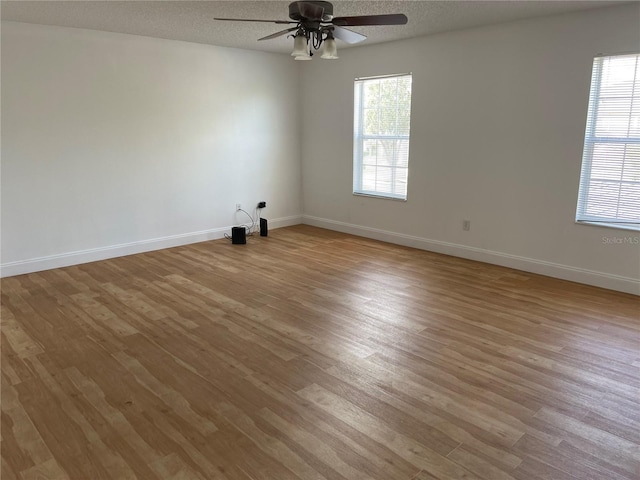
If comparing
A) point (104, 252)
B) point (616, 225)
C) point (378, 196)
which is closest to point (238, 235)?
point (104, 252)

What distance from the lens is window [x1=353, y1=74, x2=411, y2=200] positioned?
18.1 feet

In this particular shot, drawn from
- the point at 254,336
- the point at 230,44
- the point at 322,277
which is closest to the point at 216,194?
the point at 230,44

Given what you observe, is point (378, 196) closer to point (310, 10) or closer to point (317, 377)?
point (310, 10)

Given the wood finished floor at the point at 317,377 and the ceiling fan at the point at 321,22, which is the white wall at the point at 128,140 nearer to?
the wood finished floor at the point at 317,377

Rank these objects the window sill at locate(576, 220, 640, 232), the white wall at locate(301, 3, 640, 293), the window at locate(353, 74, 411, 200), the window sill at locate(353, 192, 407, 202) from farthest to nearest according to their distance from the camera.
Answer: the window sill at locate(353, 192, 407, 202)
the window at locate(353, 74, 411, 200)
the white wall at locate(301, 3, 640, 293)
the window sill at locate(576, 220, 640, 232)

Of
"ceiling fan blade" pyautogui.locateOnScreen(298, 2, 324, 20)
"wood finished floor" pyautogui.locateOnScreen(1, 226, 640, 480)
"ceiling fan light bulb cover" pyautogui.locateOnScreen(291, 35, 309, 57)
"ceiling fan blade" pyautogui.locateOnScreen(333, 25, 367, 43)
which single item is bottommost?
"wood finished floor" pyautogui.locateOnScreen(1, 226, 640, 480)

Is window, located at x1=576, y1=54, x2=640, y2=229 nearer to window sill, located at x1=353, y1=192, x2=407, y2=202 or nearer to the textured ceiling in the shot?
the textured ceiling

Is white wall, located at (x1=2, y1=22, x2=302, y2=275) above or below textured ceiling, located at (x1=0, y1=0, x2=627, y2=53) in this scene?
below

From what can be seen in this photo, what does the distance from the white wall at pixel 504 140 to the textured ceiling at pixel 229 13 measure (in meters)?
0.26

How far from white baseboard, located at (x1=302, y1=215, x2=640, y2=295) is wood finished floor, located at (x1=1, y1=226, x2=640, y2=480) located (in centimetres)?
13

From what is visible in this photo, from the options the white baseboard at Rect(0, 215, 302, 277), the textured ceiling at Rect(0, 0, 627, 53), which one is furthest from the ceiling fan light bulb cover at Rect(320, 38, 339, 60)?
the white baseboard at Rect(0, 215, 302, 277)

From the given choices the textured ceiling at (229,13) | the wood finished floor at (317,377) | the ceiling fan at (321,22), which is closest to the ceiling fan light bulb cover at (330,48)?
the ceiling fan at (321,22)

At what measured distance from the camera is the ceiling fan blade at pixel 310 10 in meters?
3.16

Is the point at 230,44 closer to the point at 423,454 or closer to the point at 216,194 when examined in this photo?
the point at 216,194
